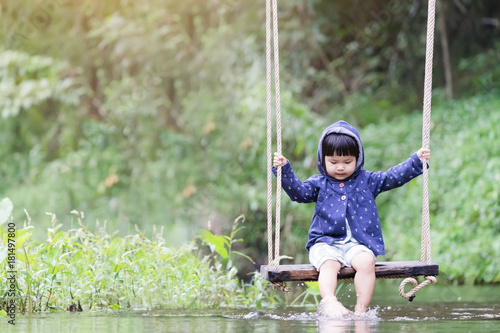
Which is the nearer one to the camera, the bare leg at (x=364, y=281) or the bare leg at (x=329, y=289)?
the bare leg at (x=329, y=289)

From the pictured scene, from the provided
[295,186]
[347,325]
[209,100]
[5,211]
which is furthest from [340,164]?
[209,100]

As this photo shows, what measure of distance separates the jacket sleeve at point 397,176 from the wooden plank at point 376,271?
546mm

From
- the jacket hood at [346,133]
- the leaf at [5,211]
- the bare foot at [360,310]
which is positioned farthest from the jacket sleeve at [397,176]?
the leaf at [5,211]

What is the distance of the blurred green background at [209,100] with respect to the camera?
34.2 feet

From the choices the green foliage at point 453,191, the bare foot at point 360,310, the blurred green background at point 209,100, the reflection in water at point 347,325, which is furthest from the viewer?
the blurred green background at point 209,100

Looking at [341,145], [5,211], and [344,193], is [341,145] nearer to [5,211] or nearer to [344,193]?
[344,193]

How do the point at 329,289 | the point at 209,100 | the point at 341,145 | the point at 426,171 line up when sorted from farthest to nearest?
the point at 209,100, the point at 341,145, the point at 426,171, the point at 329,289

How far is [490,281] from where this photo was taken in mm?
7891

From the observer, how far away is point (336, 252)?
171 inches

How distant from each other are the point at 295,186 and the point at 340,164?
0.95ft

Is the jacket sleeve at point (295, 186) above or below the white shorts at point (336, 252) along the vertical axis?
above

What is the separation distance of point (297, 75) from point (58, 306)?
8.13m

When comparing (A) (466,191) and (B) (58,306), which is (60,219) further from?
(B) (58,306)

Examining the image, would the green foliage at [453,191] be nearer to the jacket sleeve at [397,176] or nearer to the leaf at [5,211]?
the jacket sleeve at [397,176]
